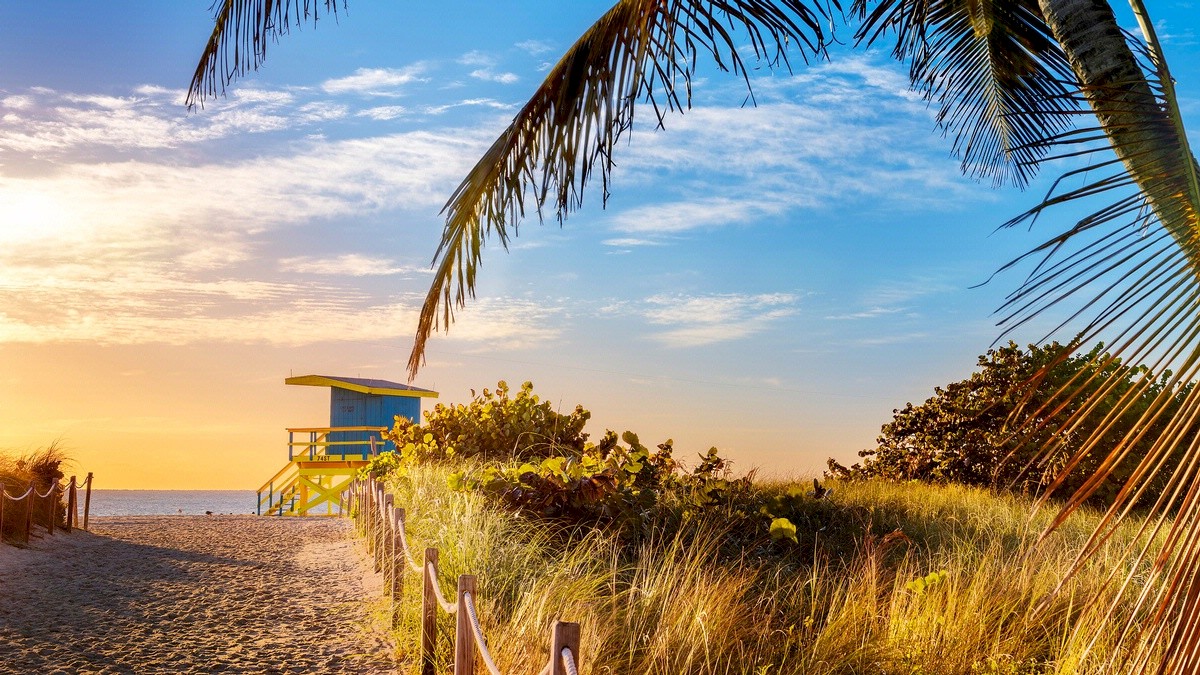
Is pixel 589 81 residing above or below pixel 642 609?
above

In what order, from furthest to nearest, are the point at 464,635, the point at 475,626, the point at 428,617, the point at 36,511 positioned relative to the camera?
1. the point at 36,511
2. the point at 428,617
3. the point at 464,635
4. the point at 475,626

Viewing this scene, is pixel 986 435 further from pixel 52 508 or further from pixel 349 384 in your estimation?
pixel 349 384

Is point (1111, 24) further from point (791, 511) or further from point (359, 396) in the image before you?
point (359, 396)

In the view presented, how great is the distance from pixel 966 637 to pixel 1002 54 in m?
4.92

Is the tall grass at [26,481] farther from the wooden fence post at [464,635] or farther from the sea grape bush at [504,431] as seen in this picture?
the wooden fence post at [464,635]

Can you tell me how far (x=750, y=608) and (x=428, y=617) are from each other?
7.42 feet

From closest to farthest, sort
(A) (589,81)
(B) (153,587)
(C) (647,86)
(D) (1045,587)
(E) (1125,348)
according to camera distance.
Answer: (E) (1125,348) < (C) (647,86) < (A) (589,81) < (D) (1045,587) < (B) (153,587)

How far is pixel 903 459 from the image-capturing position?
50.5 feet

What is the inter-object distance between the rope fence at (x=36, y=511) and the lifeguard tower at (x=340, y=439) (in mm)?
8878

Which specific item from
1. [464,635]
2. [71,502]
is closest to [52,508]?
[71,502]

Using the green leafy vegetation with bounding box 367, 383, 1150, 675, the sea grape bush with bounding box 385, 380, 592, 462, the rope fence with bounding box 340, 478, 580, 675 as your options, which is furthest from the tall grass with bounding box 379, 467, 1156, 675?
the sea grape bush with bounding box 385, 380, 592, 462

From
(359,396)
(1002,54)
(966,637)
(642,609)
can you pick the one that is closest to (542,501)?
(642,609)

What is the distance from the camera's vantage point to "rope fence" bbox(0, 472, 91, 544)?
11438mm

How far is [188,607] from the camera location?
7895 millimetres
